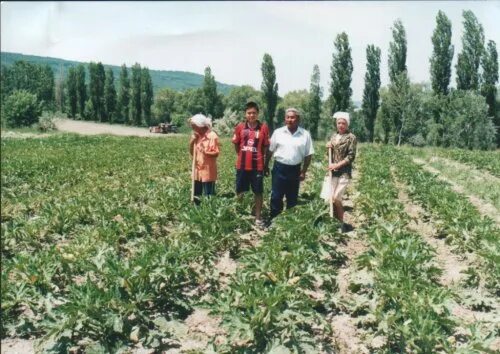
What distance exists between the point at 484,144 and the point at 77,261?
38.7m

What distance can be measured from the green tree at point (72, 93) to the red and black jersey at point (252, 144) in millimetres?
49991

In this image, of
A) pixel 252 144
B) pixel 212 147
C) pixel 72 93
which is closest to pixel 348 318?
pixel 252 144

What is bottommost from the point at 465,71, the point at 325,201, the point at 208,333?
the point at 208,333

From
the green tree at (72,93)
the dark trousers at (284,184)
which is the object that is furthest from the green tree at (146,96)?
the dark trousers at (284,184)

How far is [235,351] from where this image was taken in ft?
11.4

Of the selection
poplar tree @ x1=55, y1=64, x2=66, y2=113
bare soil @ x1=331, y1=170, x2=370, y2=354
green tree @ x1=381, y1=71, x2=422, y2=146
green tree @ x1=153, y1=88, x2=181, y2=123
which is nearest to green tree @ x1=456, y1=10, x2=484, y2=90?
green tree @ x1=381, y1=71, x2=422, y2=146

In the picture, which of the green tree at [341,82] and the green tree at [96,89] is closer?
the green tree at [341,82]

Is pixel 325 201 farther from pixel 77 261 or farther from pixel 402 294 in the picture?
pixel 77 261

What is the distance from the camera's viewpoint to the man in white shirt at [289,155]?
6.42 metres

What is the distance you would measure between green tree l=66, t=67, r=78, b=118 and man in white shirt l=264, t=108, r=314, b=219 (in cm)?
5024

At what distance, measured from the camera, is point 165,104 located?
98500 millimetres

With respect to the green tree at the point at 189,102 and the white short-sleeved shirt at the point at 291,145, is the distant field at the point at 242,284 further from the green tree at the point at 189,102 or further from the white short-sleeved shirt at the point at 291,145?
the green tree at the point at 189,102

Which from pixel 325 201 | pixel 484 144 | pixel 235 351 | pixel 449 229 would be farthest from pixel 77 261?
pixel 484 144

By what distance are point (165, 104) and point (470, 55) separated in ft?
229
